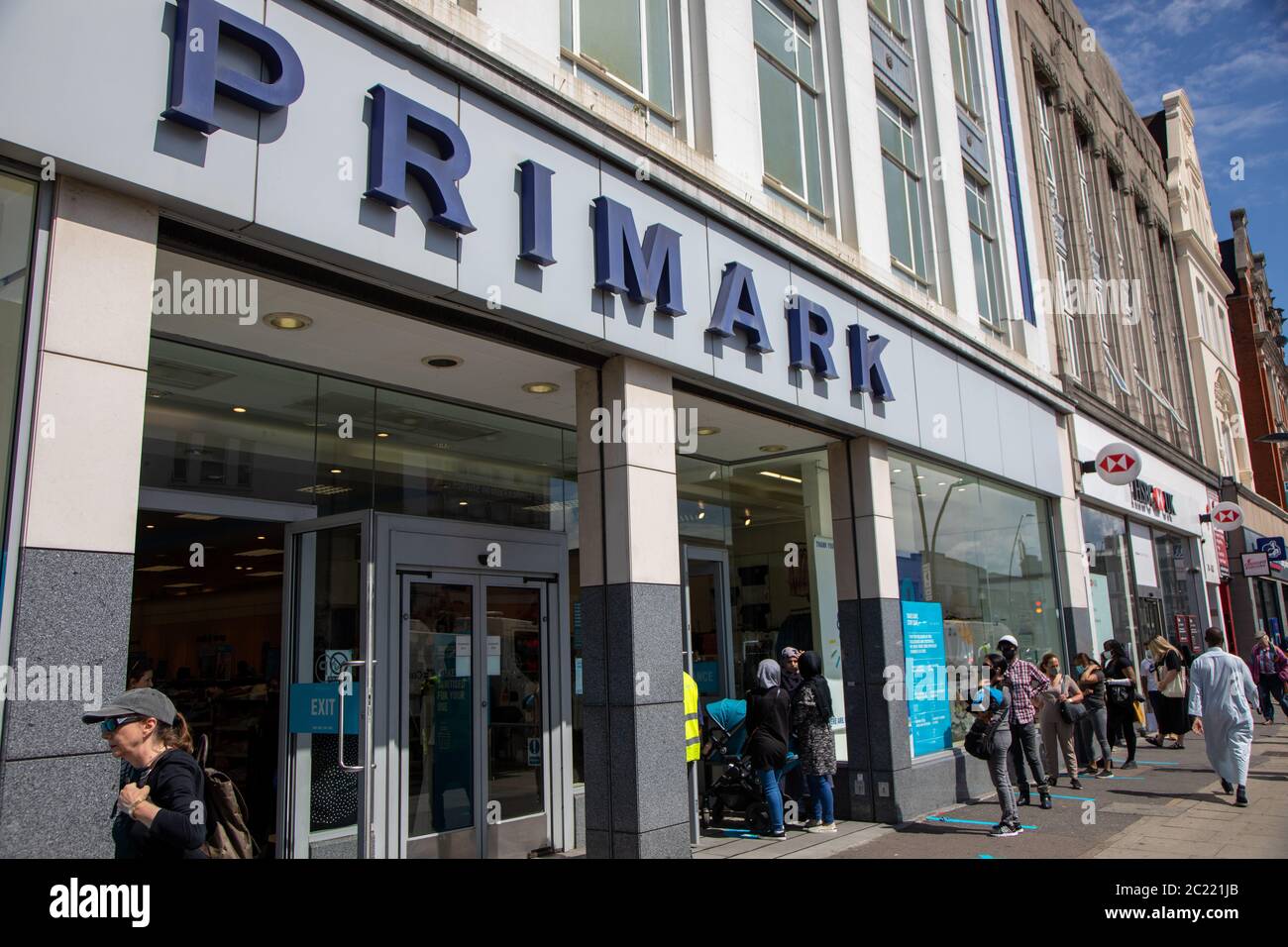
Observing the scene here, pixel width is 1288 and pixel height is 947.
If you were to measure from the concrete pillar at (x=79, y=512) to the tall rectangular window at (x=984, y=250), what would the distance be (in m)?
13.5

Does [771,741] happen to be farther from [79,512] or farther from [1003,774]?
[79,512]

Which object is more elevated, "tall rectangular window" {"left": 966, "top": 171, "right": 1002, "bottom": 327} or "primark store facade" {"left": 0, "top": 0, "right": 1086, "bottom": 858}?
"tall rectangular window" {"left": 966, "top": 171, "right": 1002, "bottom": 327}

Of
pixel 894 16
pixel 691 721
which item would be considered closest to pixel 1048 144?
pixel 894 16

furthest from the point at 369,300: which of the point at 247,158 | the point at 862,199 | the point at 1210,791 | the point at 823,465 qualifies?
the point at 1210,791

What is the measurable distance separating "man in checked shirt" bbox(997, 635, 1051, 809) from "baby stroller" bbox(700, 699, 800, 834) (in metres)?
2.49

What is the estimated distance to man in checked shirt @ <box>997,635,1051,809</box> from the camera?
10.6 meters

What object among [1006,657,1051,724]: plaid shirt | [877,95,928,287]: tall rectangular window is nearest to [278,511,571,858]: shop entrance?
[1006,657,1051,724]: plaid shirt

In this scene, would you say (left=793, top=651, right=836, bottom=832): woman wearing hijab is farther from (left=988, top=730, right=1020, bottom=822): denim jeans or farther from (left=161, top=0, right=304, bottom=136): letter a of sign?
(left=161, top=0, right=304, bottom=136): letter a of sign

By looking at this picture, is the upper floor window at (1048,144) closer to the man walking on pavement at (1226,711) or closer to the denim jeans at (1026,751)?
the man walking on pavement at (1226,711)

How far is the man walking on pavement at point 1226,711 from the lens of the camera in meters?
10.9

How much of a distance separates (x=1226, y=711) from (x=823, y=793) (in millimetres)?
4811

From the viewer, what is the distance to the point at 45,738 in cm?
415

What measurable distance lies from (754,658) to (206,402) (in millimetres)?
7496

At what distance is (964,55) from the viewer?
16844 millimetres
